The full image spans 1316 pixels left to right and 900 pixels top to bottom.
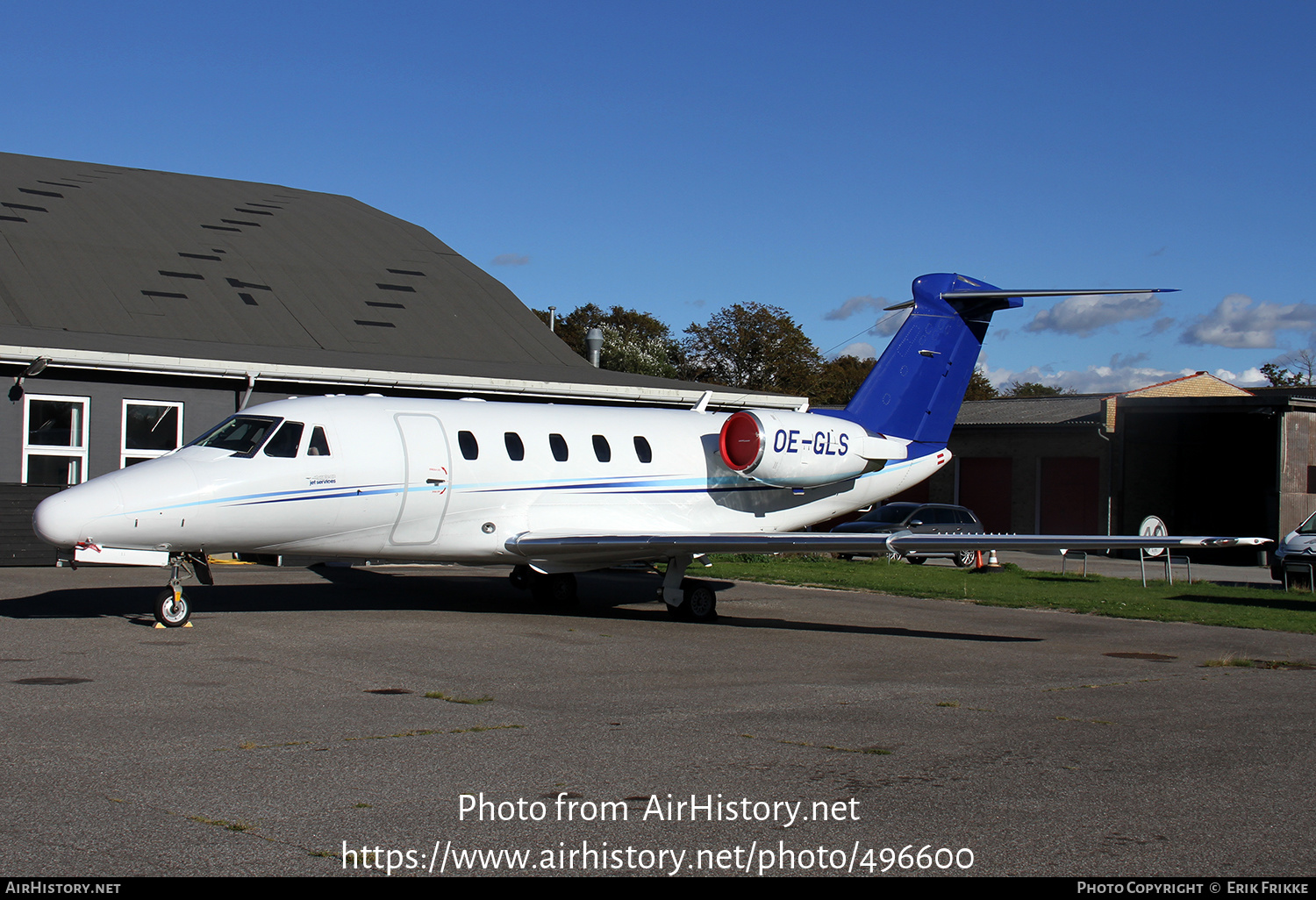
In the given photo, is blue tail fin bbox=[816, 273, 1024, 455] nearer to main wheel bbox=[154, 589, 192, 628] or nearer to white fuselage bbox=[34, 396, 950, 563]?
white fuselage bbox=[34, 396, 950, 563]

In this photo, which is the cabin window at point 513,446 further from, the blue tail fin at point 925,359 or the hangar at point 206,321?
the hangar at point 206,321

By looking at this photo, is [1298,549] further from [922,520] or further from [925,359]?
[922,520]

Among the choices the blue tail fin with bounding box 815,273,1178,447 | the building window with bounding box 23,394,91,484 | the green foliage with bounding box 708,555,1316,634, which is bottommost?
the green foliage with bounding box 708,555,1316,634

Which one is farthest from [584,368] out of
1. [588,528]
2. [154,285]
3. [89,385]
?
[588,528]

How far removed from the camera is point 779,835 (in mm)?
5770

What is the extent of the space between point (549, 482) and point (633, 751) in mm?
8713

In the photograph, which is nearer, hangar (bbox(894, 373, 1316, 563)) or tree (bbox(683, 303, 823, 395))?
hangar (bbox(894, 373, 1316, 563))

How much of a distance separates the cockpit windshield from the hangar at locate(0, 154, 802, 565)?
8.45m

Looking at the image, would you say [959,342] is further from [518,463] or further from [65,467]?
[65,467]

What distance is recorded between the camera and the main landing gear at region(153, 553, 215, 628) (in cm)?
1325

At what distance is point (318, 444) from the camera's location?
14266 millimetres

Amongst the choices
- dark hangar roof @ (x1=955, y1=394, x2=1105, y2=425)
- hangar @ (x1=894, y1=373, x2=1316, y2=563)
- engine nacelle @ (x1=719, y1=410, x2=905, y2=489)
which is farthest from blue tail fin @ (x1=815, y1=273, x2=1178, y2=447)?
dark hangar roof @ (x1=955, y1=394, x2=1105, y2=425)

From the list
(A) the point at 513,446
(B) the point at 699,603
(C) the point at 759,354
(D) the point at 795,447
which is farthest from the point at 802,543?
(C) the point at 759,354

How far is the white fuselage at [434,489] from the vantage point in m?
13.0
